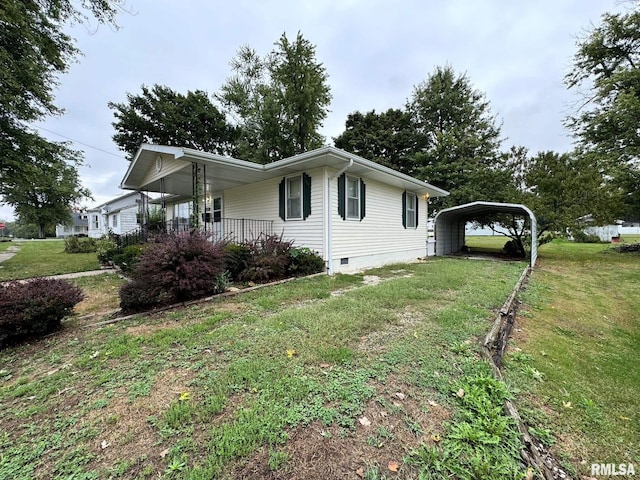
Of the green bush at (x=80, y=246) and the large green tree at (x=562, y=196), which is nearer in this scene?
the large green tree at (x=562, y=196)

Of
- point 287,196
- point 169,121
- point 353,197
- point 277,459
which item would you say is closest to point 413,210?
point 353,197

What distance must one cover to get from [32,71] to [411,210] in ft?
44.9

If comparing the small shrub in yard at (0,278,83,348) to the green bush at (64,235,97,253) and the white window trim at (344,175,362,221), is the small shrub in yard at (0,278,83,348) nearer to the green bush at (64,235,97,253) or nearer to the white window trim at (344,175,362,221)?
the white window trim at (344,175,362,221)

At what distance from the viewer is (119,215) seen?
21.8 m

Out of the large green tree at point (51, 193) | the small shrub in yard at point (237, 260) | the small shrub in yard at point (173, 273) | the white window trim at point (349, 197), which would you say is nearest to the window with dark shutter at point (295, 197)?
the white window trim at point (349, 197)

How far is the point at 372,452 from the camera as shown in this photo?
1604 mm

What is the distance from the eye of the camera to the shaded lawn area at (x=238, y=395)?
1.54 metres

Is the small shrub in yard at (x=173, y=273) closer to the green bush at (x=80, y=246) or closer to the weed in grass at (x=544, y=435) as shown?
the weed in grass at (x=544, y=435)

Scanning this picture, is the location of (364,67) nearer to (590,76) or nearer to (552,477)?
(590,76)

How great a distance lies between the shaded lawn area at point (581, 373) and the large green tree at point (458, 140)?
1157 cm

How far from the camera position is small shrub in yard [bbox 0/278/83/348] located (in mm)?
3134

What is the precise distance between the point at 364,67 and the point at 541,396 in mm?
15453

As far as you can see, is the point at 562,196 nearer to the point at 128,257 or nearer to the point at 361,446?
the point at 361,446

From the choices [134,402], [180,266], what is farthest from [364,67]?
[134,402]
